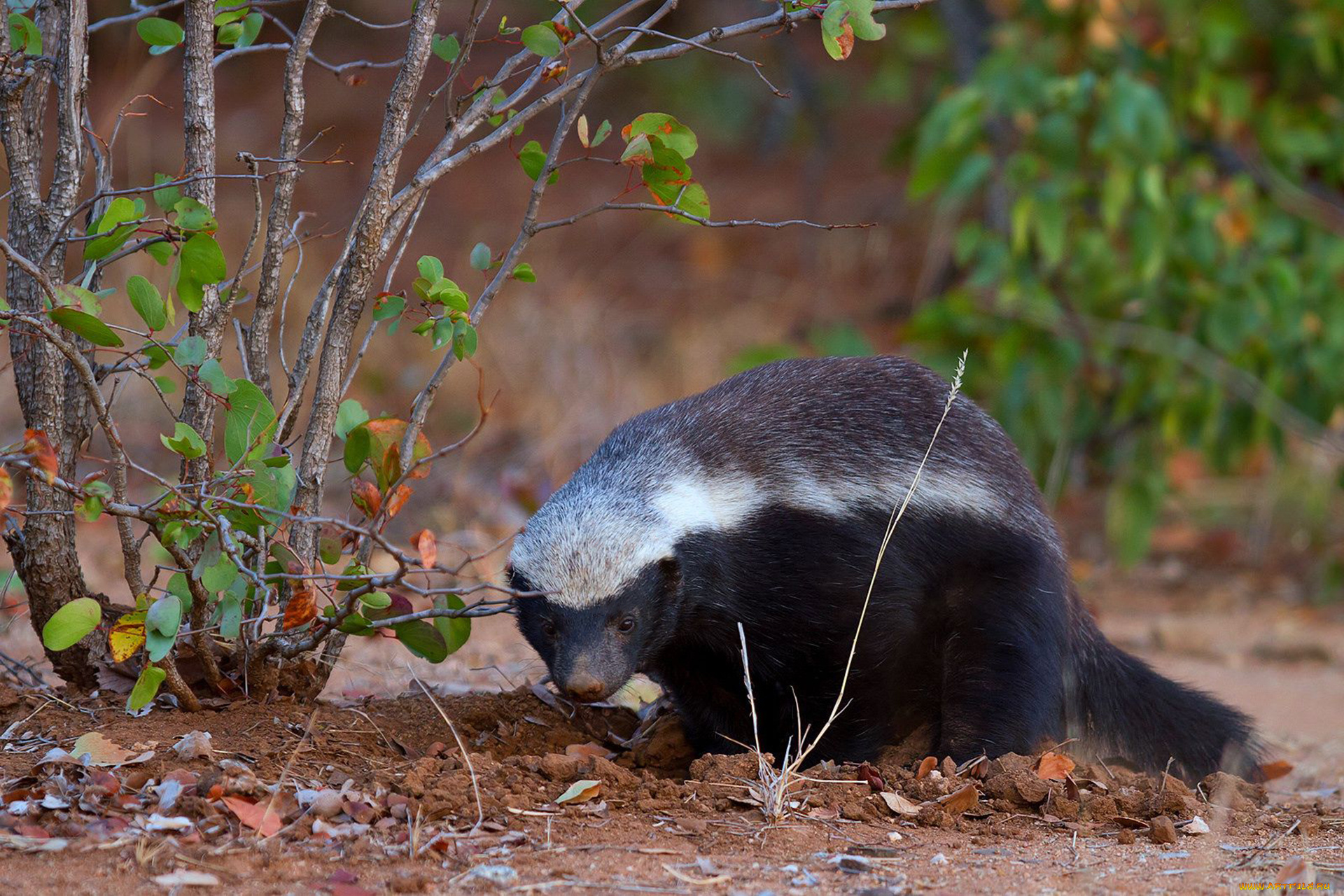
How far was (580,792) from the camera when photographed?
11.0 feet

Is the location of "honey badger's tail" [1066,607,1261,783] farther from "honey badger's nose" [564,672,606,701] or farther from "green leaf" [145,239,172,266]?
"green leaf" [145,239,172,266]

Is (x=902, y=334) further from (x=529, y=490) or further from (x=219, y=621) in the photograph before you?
(x=219, y=621)

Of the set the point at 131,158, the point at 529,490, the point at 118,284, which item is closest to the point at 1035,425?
the point at 529,490

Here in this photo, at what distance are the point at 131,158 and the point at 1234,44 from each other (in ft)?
27.3

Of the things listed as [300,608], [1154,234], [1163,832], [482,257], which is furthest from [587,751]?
[1154,234]

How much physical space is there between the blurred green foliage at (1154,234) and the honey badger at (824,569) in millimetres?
3104

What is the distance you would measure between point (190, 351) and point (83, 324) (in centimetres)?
28

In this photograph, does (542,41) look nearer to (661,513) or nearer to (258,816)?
(661,513)

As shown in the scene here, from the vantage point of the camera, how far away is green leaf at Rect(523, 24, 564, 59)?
3361mm

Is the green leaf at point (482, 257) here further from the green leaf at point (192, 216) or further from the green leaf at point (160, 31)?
the green leaf at point (160, 31)

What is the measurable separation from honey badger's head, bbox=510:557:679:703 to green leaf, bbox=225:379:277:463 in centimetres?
88

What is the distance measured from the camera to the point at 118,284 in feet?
30.1

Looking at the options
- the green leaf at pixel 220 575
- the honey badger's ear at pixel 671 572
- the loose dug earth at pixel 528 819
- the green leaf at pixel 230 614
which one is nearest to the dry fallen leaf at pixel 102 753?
the loose dug earth at pixel 528 819

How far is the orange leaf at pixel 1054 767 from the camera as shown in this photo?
3.75 m
